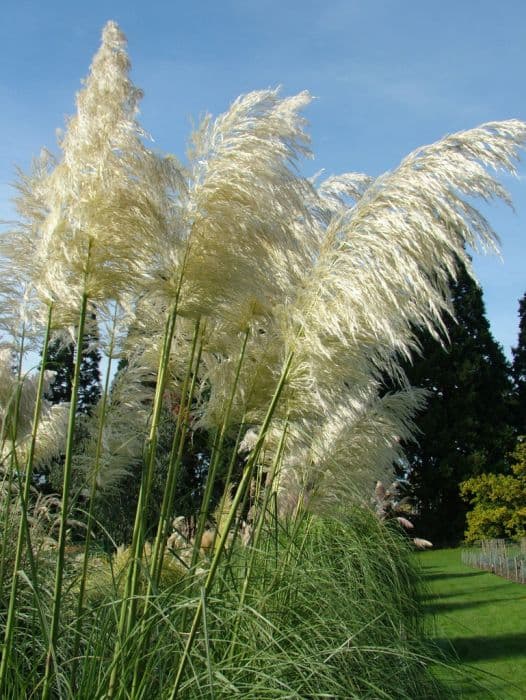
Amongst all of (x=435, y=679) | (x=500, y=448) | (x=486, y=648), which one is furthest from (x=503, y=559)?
(x=435, y=679)

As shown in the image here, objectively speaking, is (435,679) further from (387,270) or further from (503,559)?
(503,559)

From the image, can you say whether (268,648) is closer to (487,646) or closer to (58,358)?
(58,358)

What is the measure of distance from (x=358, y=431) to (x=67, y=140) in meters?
2.64

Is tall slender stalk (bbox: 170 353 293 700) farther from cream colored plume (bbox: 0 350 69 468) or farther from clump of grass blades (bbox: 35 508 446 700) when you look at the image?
cream colored plume (bbox: 0 350 69 468)

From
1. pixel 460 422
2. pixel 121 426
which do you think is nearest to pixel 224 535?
pixel 121 426

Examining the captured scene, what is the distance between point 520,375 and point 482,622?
22.8 meters

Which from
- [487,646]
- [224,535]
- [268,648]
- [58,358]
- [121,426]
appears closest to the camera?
[268,648]

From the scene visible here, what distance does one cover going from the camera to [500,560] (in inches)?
659

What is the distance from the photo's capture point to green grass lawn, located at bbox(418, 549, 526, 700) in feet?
22.1

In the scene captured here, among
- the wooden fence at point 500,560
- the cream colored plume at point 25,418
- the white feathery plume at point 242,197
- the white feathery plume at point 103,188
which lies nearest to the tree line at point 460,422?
the wooden fence at point 500,560

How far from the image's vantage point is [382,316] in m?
2.85

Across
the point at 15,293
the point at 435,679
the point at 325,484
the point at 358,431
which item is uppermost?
the point at 15,293

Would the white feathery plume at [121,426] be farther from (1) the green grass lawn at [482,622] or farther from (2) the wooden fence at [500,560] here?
(2) the wooden fence at [500,560]

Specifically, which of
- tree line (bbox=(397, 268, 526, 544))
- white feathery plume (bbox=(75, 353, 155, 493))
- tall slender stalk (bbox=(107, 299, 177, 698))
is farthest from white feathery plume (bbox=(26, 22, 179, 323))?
tree line (bbox=(397, 268, 526, 544))
